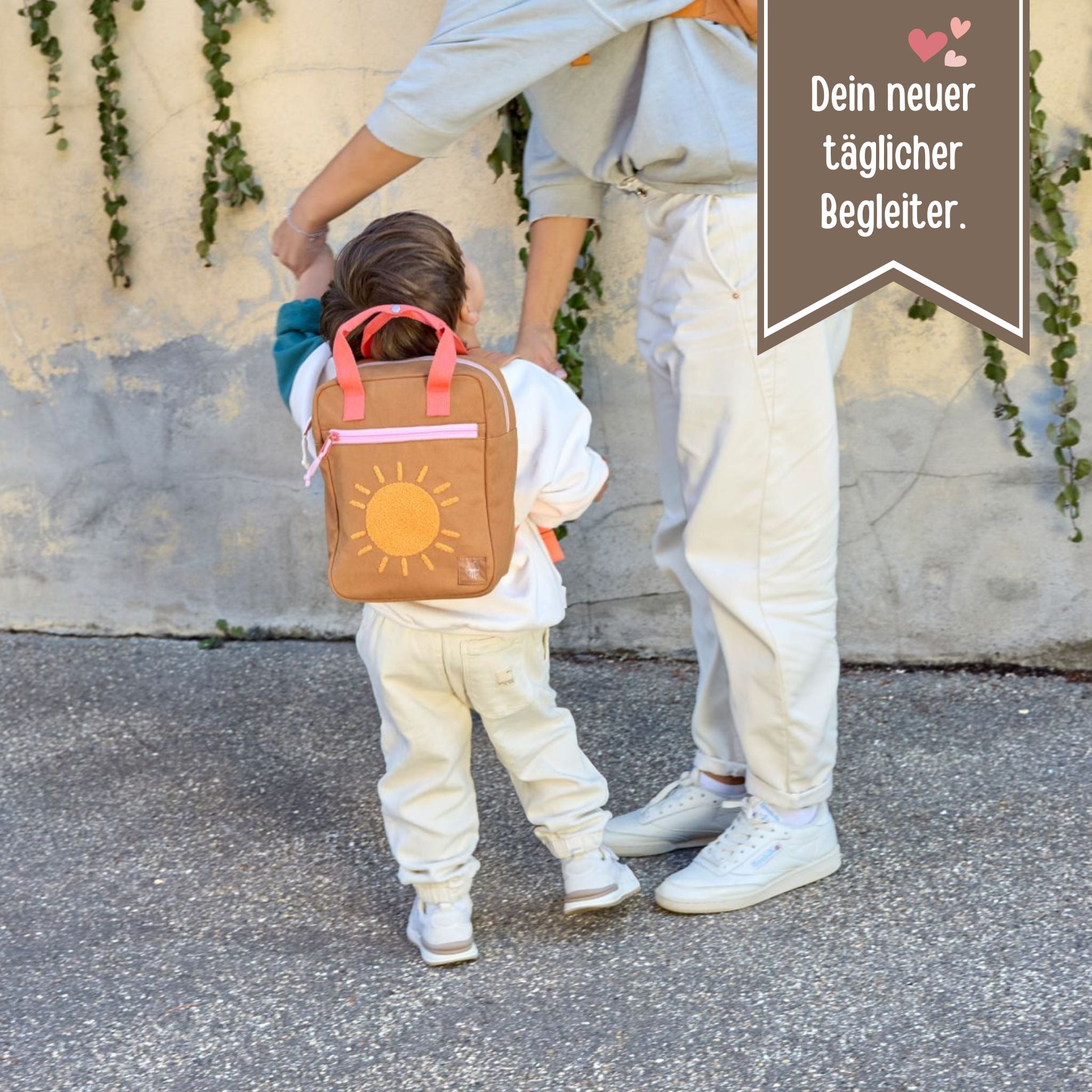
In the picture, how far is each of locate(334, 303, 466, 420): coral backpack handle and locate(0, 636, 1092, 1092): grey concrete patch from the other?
885 millimetres

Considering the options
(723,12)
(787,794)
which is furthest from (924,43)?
(787,794)

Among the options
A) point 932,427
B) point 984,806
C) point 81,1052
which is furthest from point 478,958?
point 932,427

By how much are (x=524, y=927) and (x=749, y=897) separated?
37 cm

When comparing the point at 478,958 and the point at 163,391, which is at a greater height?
the point at 163,391

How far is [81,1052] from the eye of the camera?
82.2 inches

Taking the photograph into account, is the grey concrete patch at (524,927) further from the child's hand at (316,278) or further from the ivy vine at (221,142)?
the ivy vine at (221,142)

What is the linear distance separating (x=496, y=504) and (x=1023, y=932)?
3.50ft

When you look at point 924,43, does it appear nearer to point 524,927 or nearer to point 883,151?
point 883,151

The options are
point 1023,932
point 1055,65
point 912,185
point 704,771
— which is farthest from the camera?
point 1055,65

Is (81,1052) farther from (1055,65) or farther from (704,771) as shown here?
(1055,65)

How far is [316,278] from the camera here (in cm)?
236

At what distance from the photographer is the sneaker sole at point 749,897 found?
2.36 meters

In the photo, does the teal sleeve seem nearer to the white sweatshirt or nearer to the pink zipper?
the white sweatshirt

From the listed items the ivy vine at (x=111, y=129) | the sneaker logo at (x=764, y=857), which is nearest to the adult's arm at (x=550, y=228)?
the sneaker logo at (x=764, y=857)
